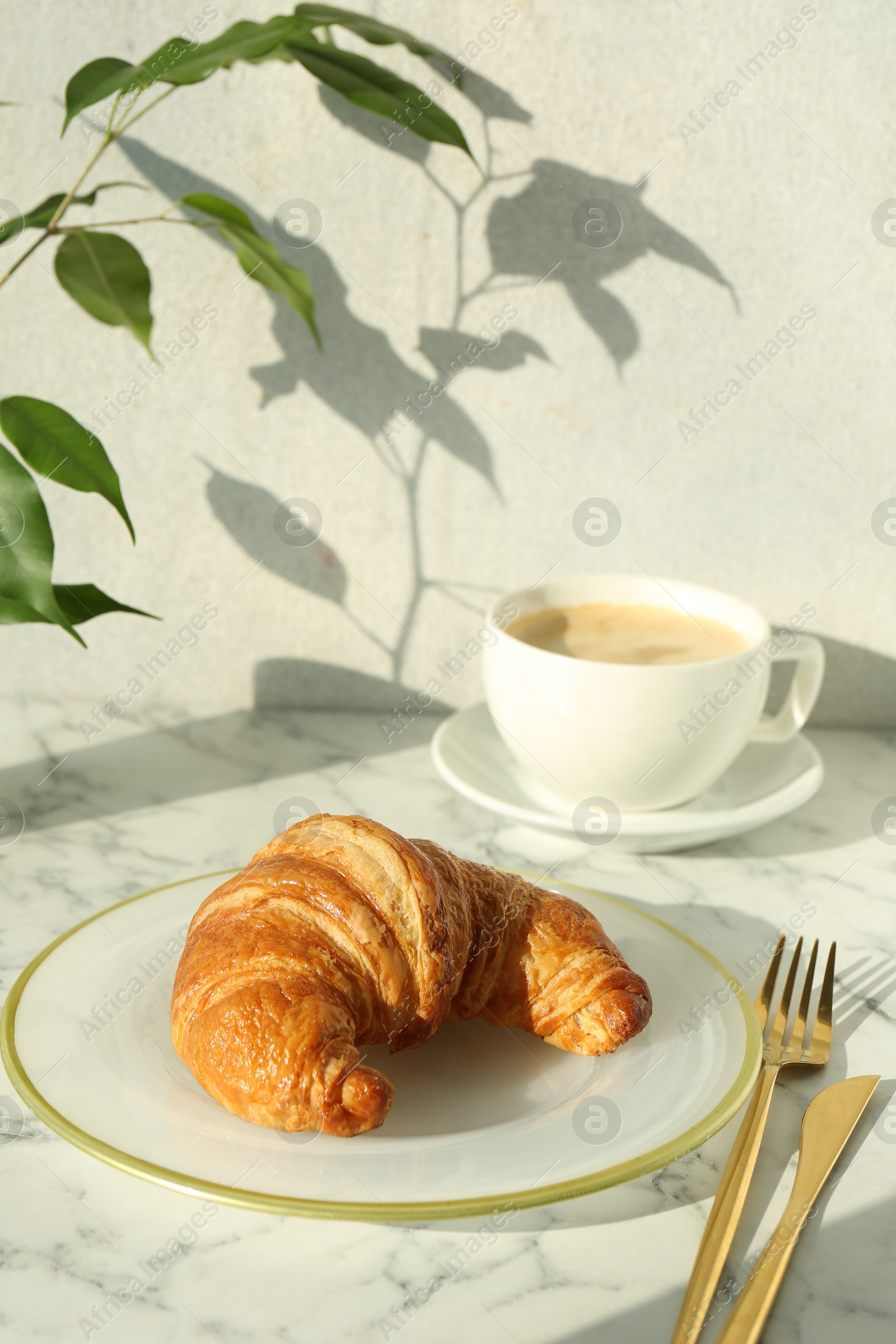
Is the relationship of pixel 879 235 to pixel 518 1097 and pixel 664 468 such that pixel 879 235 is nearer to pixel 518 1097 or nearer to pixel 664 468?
pixel 664 468

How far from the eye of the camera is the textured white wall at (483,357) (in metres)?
0.91

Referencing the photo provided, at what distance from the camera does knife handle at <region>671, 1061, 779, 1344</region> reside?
45 centimetres

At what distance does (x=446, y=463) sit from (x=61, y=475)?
38cm

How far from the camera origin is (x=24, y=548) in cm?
72

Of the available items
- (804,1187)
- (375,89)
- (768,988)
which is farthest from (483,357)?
(804,1187)

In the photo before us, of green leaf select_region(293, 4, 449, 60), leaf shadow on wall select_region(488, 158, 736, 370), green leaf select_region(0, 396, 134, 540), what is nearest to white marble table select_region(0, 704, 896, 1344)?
green leaf select_region(0, 396, 134, 540)

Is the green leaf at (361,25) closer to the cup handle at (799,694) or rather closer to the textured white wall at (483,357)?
the textured white wall at (483,357)

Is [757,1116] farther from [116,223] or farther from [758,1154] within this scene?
[116,223]

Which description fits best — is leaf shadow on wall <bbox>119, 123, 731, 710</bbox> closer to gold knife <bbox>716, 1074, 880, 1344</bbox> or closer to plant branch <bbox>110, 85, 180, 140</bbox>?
plant branch <bbox>110, 85, 180, 140</bbox>

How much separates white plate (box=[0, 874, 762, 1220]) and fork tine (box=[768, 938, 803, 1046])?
0.04 m

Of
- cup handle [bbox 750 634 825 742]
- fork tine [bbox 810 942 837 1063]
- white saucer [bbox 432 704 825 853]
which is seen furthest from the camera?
cup handle [bbox 750 634 825 742]

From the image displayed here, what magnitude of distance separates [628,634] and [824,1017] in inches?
14.4

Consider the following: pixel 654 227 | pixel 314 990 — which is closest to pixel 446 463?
pixel 654 227

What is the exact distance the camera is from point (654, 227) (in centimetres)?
94
